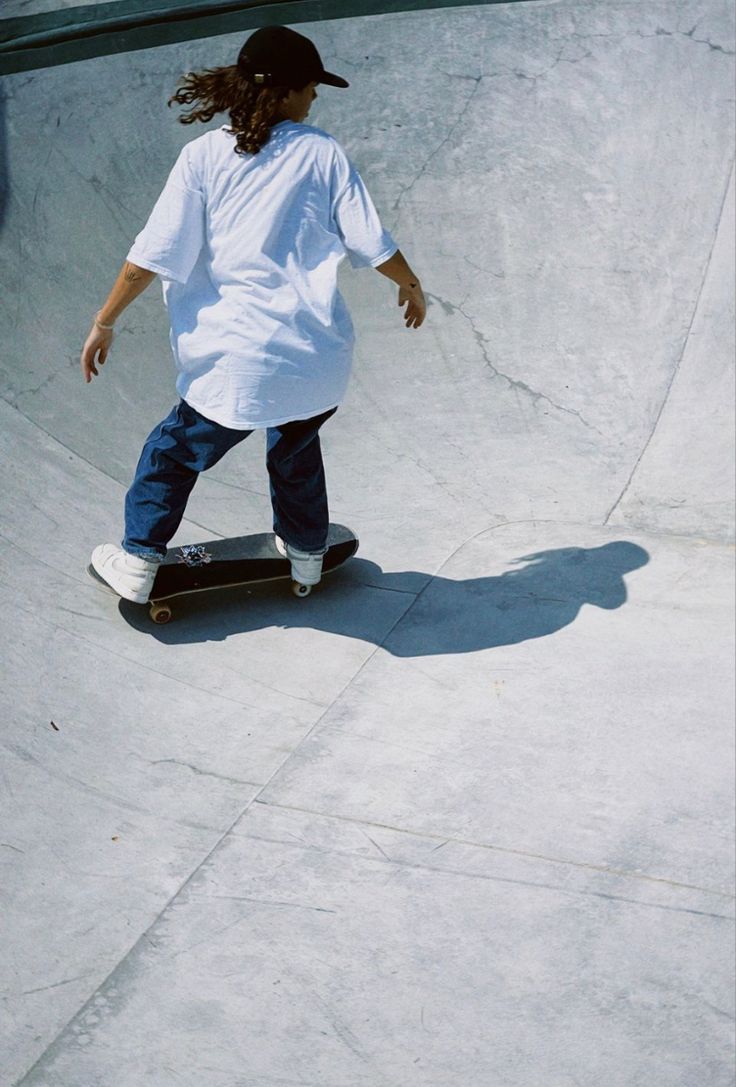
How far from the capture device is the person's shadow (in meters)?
3.68

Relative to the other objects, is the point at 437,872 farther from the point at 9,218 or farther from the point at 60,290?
the point at 9,218

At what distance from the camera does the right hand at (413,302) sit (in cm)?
332

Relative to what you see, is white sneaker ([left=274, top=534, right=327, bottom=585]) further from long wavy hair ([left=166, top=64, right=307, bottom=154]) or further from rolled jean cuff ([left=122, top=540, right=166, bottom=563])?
long wavy hair ([left=166, top=64, right=307, bottom=154])

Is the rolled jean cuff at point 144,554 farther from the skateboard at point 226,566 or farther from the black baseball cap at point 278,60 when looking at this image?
the black baseball cap at point 278,60

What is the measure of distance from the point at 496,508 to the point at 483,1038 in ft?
7.67

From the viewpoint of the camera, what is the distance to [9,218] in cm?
526

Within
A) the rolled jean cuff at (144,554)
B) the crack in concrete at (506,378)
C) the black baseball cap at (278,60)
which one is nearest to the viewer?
the black baseball cap at (278,60)

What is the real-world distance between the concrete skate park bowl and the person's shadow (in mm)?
15

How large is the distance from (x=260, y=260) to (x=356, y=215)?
0.97 feet

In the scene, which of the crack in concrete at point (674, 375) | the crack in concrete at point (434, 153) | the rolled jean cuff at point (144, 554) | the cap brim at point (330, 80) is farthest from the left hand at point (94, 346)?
the crack in concrete at point (434, 153)

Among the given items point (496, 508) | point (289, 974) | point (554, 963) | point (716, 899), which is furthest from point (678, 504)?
point (289, 974)

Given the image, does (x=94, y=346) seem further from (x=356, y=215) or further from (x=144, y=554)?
(x=356, y=215)

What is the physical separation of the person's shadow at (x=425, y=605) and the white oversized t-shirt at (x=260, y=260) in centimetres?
82

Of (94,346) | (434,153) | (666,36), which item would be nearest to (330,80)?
(94,346)
